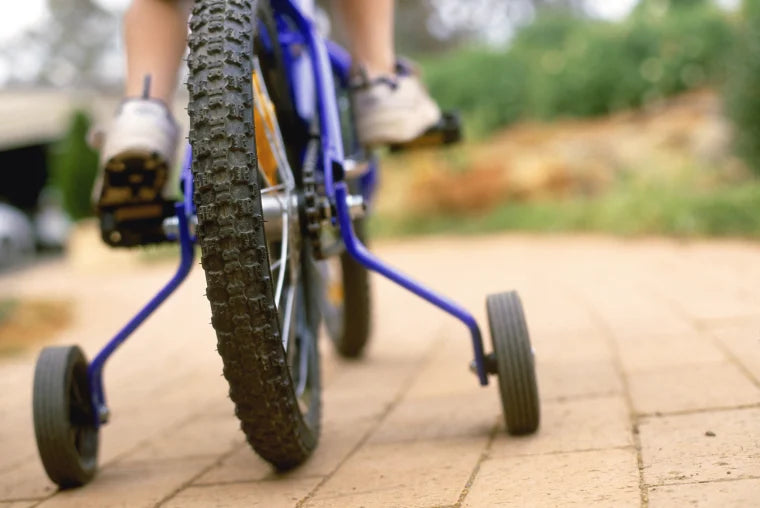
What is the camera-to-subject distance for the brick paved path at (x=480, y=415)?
1.74 meters

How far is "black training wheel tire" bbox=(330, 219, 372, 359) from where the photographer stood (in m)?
3.34

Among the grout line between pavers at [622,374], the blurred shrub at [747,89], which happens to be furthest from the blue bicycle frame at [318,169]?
the blurred shrub at [747,89]

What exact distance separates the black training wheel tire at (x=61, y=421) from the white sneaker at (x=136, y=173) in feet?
1.11

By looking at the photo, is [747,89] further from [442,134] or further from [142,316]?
[142,316]

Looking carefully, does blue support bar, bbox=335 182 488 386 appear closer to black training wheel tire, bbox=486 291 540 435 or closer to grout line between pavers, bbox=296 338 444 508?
black training wheel tire, bbox=486 291 540 435

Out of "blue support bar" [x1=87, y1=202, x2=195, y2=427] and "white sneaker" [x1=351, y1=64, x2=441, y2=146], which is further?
"white sneaker" [x1=351, y1=64, x2=441, y2=146]

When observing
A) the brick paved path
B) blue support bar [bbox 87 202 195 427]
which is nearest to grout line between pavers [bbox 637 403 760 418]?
the brick paved path

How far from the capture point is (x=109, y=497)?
199 centimetres

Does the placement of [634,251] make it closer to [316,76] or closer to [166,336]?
[166,336]

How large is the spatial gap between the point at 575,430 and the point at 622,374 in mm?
608

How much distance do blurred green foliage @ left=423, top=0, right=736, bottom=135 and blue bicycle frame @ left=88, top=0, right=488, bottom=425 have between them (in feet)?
24.4

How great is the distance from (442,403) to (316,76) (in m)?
0.92

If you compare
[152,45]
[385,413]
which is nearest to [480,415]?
[385,413]

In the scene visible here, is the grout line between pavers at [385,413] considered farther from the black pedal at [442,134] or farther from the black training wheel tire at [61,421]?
the black pedal at [442,134]
